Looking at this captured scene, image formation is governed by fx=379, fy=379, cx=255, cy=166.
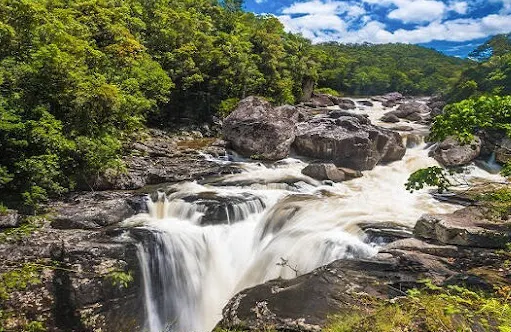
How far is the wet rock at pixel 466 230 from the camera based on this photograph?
9.36 m

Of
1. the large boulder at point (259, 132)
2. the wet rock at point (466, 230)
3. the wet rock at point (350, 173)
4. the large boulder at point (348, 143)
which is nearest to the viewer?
the wet rock at point (466, 230)

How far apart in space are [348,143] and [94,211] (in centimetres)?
1350

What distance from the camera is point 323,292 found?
25.8 feet

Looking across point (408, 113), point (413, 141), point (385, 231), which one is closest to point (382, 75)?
point (408, 113)

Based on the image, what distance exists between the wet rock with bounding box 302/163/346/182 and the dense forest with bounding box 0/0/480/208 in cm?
872

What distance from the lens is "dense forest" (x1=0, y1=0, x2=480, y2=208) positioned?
12.2 meters

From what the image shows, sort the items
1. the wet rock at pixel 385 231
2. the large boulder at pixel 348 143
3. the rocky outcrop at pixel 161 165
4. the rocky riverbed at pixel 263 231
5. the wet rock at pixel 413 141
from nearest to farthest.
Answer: the rocky riverbed at pixel 263 231 < the wet rock at pixel 385 231 < the rocky outcrop at pixel 161 165 < the large boulder at pixel 348 143 < the wet rock at pixel 413 141

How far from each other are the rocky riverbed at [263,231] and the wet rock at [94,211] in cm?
5

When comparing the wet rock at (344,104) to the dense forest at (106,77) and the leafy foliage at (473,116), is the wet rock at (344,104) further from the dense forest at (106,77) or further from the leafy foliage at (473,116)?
the leafy foliage at (473,116)

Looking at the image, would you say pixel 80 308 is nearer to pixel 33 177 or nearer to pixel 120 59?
pixel 33 177

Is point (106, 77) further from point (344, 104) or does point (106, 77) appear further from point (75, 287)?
point (344, 104)

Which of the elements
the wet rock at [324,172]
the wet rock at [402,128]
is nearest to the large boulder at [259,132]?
the wet rock at [324,172]

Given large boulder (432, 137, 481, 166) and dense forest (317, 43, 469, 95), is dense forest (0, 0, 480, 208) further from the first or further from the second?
large boulder (432, 137, 481, 166)

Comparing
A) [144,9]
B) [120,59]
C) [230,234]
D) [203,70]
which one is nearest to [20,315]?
[230,234]
